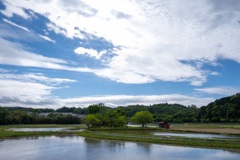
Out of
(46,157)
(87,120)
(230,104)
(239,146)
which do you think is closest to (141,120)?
(87,120)

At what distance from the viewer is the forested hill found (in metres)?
100

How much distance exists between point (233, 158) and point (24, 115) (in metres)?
95.6

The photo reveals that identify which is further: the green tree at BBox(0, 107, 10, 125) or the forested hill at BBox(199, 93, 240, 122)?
the forested hill at BBox(199, 93, 240, 122)

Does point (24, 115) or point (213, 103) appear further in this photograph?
point (213, 103)

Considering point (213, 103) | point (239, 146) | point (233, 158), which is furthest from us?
point (213, 103)

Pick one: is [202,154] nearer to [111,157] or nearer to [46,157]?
[111,157]

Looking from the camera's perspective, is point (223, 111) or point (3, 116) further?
point (223, 111)

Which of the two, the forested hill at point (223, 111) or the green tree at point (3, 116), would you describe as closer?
the green tree at point (3, 116)


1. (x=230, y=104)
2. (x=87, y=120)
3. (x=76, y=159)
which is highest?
(x=230, y=104)

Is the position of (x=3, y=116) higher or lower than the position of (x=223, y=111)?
lower

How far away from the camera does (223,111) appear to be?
103 metres

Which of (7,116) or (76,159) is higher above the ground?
(7,116)

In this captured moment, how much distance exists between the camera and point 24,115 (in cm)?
10738

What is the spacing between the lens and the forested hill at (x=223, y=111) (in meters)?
100
